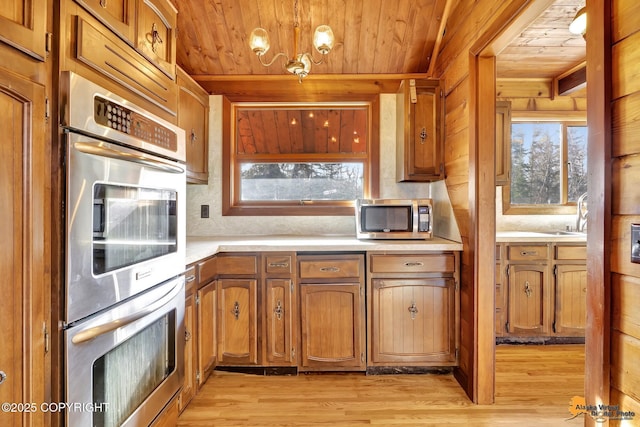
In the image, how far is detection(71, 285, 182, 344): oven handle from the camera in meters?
1.02

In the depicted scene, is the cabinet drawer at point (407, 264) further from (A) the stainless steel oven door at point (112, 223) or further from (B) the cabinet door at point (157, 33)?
(B) the cabinet door at point (157, 33)

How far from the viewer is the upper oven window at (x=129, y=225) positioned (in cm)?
108

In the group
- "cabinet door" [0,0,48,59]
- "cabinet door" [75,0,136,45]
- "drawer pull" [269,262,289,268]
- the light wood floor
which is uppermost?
"cabinet door" [75,0,136,45]

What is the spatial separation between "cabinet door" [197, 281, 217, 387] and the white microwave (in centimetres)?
110

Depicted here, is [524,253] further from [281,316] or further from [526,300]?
[281,316]

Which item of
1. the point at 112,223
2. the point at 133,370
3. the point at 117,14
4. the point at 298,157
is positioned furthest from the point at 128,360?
the point at 298,157

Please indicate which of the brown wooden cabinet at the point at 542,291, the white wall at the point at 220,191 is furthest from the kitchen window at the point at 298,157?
the brown wooden cabinet at the point at 542,291

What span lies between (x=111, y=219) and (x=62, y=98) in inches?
15.2

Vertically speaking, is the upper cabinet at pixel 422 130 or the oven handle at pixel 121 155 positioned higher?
the upper cabinet at pixel 422 130

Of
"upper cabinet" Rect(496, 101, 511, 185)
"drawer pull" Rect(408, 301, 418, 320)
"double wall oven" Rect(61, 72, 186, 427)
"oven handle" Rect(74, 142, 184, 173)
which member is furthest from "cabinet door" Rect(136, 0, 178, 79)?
"upper cabinet" Rect(496, 101, 511, 185)

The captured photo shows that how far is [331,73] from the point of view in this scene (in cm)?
287

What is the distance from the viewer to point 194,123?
2.53m

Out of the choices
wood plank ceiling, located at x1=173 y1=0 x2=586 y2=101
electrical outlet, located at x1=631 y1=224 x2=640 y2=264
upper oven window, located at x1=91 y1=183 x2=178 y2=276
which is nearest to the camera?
electrical outlet, located at x1=631 y1=224 x2=640 y2=264

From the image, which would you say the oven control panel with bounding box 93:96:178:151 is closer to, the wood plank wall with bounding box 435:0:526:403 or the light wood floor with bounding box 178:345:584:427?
the light wood floor with bounding box 178:345:584:427
